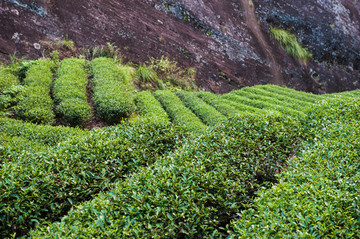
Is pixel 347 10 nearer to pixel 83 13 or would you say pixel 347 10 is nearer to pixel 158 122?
pixel 83 13

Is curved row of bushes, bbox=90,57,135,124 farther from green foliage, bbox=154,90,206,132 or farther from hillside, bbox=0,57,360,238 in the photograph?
green foliage, bbox=154,90,206,132

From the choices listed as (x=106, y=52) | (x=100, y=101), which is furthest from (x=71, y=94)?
(x=106, y=52)

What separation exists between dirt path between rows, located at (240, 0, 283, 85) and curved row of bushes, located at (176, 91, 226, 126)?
38.6 ft

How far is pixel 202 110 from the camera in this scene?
12422 mm

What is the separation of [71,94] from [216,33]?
1434 cm

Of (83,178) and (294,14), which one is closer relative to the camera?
(83,178)

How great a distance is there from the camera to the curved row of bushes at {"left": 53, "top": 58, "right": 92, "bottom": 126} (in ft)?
31.4

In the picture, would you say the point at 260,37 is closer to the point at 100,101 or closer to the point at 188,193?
the point at 100,101

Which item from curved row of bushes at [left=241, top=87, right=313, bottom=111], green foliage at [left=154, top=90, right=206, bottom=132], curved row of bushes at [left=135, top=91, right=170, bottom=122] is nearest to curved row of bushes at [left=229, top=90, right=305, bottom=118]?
curved row of bushes at [left=241, top=87, right=313, bottom=111]

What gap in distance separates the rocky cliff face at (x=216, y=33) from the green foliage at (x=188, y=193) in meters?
10.9

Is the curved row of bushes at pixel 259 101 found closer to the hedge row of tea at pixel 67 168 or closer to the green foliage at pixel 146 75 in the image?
the green foliage at pixel 146 75

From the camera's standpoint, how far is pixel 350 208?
160 inches

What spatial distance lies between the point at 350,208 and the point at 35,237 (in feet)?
15.9

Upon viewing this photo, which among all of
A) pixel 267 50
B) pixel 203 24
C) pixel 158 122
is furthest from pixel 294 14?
pixel 158 122
